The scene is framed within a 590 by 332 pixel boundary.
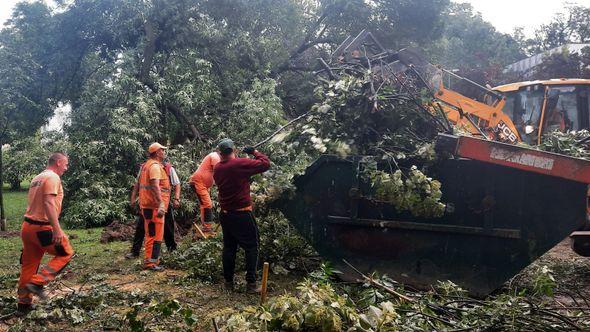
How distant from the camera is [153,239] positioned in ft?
21.5

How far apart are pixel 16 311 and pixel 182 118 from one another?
866cm

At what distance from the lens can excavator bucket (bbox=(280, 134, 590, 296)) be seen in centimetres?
473

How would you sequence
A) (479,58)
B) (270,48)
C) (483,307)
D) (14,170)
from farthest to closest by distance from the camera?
(479,58) < (14,170) < (270,48) < (483,307)

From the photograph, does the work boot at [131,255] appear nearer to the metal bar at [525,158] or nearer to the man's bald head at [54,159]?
the man's bald head at [54,159]

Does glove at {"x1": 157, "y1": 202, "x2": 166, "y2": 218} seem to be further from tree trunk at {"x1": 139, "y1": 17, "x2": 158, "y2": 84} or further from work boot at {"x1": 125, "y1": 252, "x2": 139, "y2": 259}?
tree trunk at {"x1": 139, "y1": 17, "x2": 158, "y2": 84}

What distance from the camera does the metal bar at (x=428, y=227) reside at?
4.88 m

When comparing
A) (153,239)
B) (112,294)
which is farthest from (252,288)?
(153,239)

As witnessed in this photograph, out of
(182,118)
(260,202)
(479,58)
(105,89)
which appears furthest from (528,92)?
(479,58)

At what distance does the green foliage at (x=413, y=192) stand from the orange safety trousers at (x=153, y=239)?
3.02m

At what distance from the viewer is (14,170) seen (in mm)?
A: 20359

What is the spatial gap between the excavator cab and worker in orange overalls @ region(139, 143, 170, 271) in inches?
221

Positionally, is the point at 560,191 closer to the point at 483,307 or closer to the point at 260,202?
the point at 483,307

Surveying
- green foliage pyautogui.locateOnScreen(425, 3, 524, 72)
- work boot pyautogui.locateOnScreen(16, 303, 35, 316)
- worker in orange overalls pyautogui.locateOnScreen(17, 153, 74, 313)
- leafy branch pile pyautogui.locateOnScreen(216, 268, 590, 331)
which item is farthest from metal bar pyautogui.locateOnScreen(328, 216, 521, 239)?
green foliage pyautogui.locateOnScreen(425, 3, 524, 72)

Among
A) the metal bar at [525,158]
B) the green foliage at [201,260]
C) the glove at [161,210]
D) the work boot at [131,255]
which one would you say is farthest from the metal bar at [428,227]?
the work boot at [131,255]
